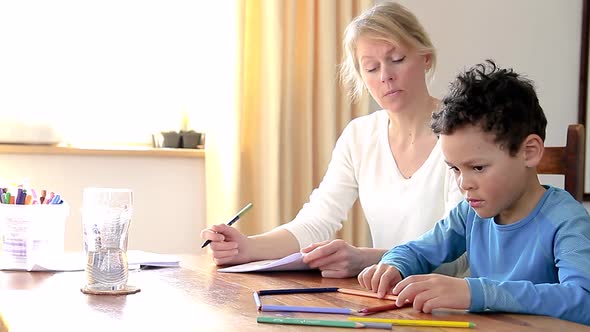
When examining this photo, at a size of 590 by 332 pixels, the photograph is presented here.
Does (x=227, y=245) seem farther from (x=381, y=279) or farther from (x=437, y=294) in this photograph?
(x=437, y=294)

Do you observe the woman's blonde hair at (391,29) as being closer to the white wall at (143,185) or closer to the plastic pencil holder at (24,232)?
the plastic pencil holder at (24,232)

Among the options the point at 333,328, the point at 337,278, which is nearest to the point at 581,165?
the point at 337,278

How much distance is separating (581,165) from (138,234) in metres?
1.52

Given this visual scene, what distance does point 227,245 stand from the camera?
1.76 meters

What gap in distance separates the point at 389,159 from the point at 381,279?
772 mm

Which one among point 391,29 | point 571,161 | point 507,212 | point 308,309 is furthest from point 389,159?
point 308,309

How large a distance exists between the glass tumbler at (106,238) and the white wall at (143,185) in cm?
135

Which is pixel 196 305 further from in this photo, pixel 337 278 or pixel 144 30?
pixel 144 30

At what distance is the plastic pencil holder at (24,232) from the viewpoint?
5.30 ft

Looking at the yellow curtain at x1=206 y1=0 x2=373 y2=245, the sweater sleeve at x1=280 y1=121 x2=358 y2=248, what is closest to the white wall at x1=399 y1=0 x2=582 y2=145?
the yellow curtain at x1=206 y1=0 x2=373 y2=245

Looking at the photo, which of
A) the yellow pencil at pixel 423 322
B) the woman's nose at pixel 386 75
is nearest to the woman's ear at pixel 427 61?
the woman's nose at pixel 386 75

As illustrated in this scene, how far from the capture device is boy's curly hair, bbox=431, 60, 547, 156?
1.31m

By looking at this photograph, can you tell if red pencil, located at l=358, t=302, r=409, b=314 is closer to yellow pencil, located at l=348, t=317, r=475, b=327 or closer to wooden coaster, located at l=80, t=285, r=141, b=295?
yellow pencil, located at l=348, t=317, r=475, b=327

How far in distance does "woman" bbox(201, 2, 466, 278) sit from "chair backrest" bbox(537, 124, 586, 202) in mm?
216
